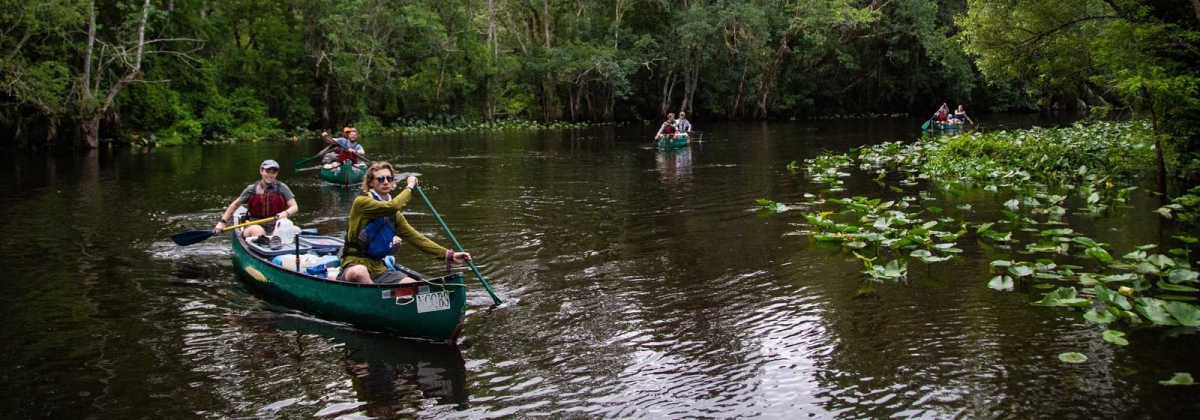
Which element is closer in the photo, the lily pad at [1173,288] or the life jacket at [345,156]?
the lily pad at [1173,288]

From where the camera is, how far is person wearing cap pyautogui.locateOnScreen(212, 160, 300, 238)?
425 inches

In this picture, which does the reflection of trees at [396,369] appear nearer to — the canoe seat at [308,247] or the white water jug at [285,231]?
the canoe seat at [308,247]

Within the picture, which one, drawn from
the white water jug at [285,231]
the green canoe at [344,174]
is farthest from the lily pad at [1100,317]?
the green canoe at [344,174]

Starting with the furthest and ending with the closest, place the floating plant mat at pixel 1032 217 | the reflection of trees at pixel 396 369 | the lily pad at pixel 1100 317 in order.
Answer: the floating plant mat at pixel 1032 217, the lily pad at pixel 1100 317, the reflection of trees at pixel 396 369

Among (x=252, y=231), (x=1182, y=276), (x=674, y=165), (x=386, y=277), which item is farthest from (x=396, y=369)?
(x=674, y=165)

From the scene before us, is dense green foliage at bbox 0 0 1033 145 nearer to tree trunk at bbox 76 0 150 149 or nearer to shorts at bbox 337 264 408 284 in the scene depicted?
tree trunk at bbox 76 0 150 149

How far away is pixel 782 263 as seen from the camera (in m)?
10.4

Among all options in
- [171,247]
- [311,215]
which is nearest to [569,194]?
[311,215]

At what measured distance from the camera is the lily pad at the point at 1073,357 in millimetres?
6586

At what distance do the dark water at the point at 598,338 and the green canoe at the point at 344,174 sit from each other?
4460 millimetres

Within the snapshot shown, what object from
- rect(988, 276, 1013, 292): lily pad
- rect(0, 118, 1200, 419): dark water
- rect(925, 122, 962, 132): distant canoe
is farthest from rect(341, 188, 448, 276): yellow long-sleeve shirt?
rect(925, 122, 962, 132): distant canoe

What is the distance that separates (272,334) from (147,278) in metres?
3.30

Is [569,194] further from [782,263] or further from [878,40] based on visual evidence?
[878,40]

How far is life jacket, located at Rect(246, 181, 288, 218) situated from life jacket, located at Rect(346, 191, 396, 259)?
3406mm
